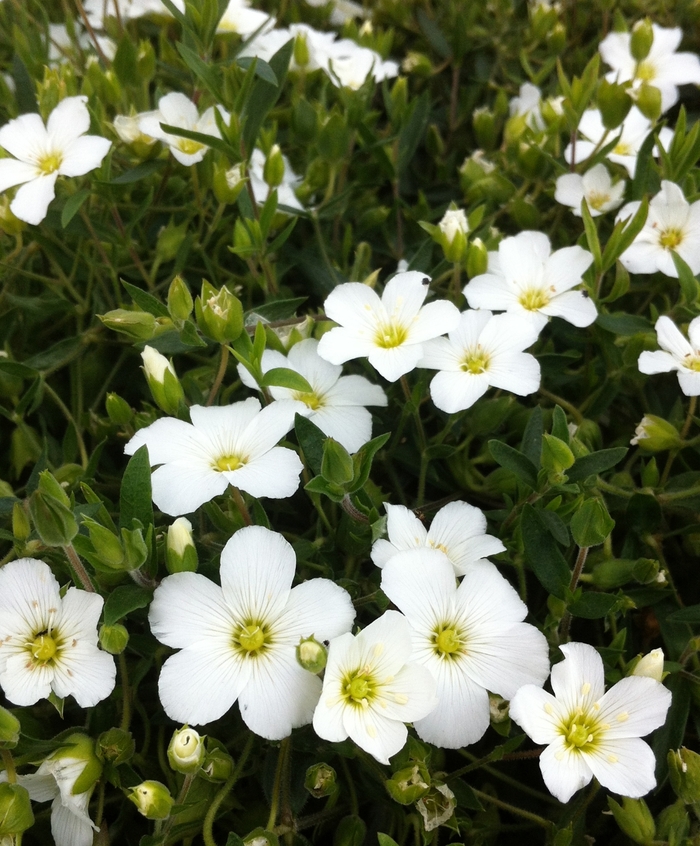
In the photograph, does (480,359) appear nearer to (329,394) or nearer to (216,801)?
(329,394)

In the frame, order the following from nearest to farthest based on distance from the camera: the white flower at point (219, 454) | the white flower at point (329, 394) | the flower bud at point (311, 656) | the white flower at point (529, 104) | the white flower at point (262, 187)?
the flower bud at point (311, 656)
the white flower at point (219, 454)
the white flower at point (329, 394)
the white flower at point (262, 187)
the white flower at point (529, 104)

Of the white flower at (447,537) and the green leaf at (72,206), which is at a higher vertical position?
the green leaf at (72,206)

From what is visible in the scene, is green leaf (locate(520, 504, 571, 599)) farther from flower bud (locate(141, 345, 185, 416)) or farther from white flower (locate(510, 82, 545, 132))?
white flower (locate(510, 82, 545, 132))

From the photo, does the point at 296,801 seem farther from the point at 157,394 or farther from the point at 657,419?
the point at 657,419

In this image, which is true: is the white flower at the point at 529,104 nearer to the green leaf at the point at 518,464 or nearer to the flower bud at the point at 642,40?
the flower bud at the point at 642,40

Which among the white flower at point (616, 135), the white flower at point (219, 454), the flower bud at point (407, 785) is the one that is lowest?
the flower bud at point (407, 785)

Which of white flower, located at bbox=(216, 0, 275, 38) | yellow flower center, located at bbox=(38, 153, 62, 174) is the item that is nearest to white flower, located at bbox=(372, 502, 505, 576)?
yellow flower center, located at bbox=(38, 153, 62, 174)

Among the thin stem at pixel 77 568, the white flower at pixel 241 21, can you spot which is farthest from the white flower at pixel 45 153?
the thin stem at pixel 77 568
